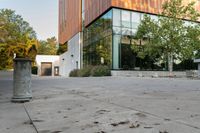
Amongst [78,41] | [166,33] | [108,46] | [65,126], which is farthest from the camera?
Result: [78,41]

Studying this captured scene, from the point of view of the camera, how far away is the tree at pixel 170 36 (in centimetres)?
2652

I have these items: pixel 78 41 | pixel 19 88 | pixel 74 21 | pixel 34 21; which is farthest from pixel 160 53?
pixel 34 21

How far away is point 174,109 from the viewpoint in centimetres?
475

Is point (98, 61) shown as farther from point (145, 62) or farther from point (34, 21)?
point (34, 21)

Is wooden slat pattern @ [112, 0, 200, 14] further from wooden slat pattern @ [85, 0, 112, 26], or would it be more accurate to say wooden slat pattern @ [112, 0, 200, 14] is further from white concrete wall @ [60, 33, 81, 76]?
white concrete wall @ [60, 33, 81, 76]

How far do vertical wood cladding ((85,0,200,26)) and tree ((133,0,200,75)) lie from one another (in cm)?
258

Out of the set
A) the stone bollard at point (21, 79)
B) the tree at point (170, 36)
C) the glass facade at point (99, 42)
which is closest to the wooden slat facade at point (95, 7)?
the glass facade at point (99, 42)

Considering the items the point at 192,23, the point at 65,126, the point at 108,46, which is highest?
the point at 192,23

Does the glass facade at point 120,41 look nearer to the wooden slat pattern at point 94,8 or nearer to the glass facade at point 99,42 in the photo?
the glass facade at point 99,42

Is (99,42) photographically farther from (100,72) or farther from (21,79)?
(21,79)

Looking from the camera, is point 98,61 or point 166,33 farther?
point 98,61

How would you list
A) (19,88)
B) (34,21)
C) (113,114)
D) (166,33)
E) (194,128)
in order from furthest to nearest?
(34,21) < (166,33) < (19,88) < (113,114) < (194,128)

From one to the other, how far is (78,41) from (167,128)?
119ft

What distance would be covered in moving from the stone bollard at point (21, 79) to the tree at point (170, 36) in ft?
68.9
